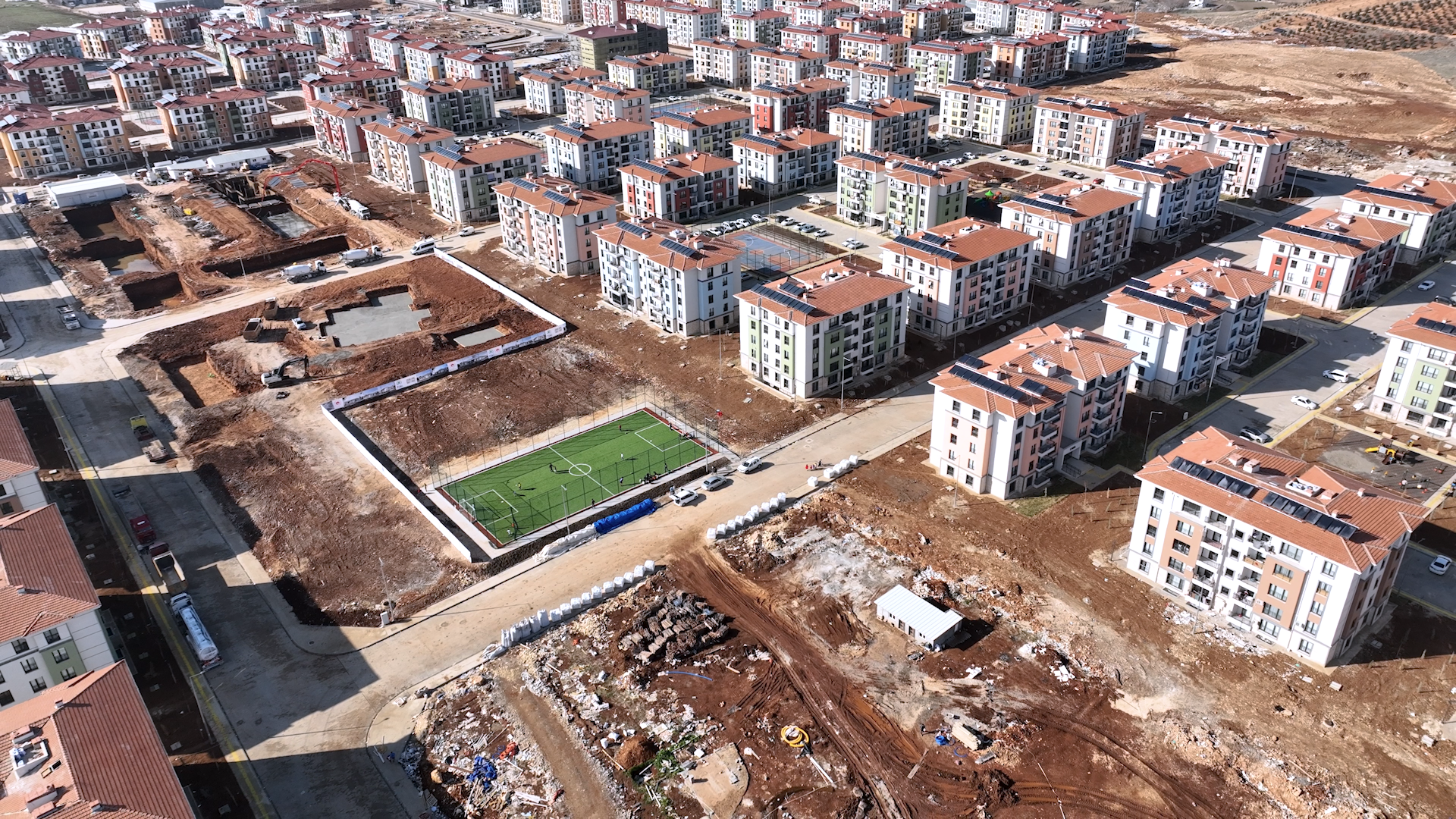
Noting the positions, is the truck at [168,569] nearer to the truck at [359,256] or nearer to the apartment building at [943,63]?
the truck at [359,256]

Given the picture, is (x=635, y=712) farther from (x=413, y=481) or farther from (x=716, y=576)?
(x=413, y=481)

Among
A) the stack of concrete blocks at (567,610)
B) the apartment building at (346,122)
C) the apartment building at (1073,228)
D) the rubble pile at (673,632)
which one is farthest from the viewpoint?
the apartment building at (346,122)

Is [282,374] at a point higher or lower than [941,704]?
higher

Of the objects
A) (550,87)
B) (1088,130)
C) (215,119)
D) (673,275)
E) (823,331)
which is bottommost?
(823,331)

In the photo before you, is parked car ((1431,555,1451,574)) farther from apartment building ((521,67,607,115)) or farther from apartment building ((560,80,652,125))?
apartment building ((521,67,607,115))

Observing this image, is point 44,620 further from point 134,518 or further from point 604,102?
point 604,102

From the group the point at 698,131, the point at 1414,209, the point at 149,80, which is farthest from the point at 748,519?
the point at 149,80

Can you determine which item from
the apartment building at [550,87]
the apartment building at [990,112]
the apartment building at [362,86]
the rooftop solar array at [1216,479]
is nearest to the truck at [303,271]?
the apartment building at [362,86]
